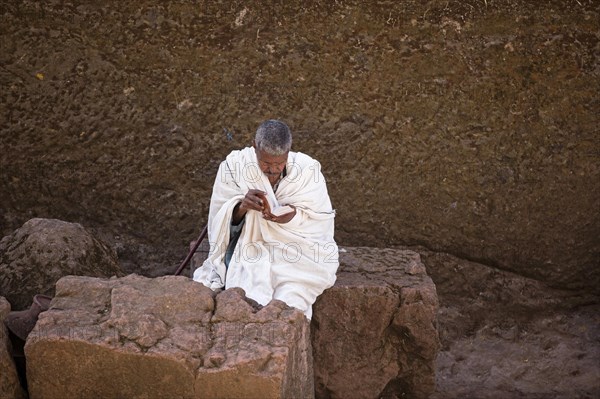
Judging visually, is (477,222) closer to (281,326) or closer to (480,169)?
(480,169)

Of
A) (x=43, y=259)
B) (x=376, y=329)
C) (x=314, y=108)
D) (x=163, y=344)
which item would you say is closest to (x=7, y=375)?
(x=163, y=344)

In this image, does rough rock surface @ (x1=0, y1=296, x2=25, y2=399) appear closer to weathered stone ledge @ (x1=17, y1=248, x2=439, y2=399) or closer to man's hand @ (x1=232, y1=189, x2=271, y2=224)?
weathered stone ledge @ (x1=17, y1=248, x2=439, y2=399)

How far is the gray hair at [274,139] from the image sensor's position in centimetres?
596

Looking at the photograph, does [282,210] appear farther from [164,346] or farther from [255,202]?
[164,346]

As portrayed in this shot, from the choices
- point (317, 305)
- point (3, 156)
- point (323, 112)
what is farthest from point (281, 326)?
point (3, 156)

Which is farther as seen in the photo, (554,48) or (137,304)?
(554,48)

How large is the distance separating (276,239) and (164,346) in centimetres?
123

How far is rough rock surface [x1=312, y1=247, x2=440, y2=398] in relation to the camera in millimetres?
6438

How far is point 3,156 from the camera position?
795 centimetres

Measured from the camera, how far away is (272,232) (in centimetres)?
623

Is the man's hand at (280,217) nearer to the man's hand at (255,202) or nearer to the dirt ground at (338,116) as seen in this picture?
the man's hand at (255,202)

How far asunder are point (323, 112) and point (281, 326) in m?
2.92

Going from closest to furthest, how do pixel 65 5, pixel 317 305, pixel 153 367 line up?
pixel 153 367
pixel 317 305
pixel 65 5

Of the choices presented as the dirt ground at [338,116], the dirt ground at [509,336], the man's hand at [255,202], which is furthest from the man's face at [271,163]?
the dirt ground at [509,336]
